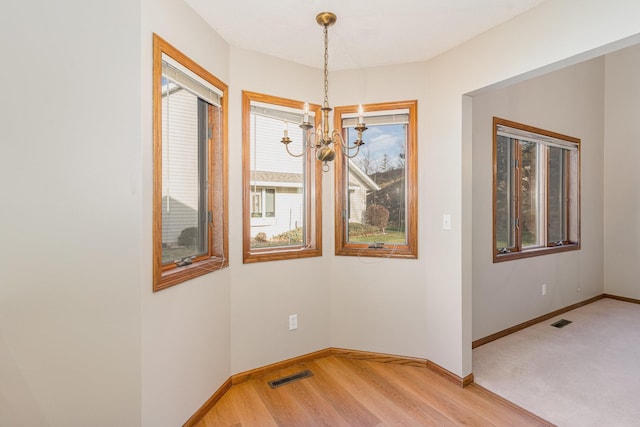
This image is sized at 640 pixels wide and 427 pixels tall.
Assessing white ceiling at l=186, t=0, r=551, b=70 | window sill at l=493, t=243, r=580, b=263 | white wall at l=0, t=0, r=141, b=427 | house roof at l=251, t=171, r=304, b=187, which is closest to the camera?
white wall at l=0, t=0, r=141, b=427

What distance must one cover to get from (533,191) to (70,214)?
14.6ft

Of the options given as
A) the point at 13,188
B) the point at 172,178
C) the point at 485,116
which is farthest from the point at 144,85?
the point at 485,116

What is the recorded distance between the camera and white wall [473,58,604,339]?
308 centimetres

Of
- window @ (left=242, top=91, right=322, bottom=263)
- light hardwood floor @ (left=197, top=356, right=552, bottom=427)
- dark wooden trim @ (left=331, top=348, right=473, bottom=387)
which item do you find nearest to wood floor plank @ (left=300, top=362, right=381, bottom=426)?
light hardwood floor @ (left=197, top=356, right=552, bottom=427)

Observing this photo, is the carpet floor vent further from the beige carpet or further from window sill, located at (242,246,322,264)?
the beige carpet

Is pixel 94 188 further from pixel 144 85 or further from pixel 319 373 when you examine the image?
pixel 319 373

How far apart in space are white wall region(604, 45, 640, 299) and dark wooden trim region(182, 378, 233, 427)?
5482mm

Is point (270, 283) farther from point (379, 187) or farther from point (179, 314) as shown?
point (379, 187)

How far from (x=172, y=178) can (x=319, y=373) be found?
1.92 metres

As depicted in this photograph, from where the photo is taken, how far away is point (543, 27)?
6.08 ft

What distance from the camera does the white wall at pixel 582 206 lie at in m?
3.08

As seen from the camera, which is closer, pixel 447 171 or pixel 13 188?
pixel 13 188

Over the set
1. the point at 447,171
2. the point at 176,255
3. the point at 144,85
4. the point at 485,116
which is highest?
the point at 485,116

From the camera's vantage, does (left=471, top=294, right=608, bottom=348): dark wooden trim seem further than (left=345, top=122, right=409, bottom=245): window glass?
Yes
